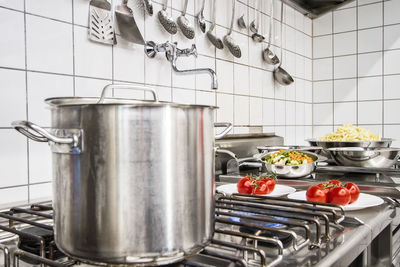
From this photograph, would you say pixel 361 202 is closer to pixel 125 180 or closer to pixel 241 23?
pixel 125 180

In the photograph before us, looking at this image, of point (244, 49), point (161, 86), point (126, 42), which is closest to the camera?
point (126, 42)

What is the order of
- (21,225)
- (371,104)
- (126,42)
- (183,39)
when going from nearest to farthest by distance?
1. (21,225)
2. (126,42)
3. (183,39)
4. (371,104)

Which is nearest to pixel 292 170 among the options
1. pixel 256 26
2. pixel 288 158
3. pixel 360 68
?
pixel 288 158

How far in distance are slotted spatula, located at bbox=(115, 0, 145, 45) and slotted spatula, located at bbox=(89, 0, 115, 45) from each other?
0.03m

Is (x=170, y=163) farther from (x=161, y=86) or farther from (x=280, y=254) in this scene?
(x=161, y=86)

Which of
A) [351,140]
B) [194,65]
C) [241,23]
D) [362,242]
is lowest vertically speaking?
[362,242]

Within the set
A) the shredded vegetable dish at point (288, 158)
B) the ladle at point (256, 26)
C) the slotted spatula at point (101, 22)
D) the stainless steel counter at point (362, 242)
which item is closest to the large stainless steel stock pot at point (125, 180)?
the stainless steel counter at point (362, 242)

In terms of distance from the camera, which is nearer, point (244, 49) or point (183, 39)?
point (183, 39)

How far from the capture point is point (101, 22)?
1.16 meters

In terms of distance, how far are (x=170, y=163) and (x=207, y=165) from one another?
0.07 m

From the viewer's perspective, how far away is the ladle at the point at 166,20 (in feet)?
4.50

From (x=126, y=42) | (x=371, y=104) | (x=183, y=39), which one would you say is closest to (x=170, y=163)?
(x=126, y=42)

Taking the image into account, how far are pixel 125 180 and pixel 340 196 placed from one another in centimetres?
58

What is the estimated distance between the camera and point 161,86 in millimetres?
1387
